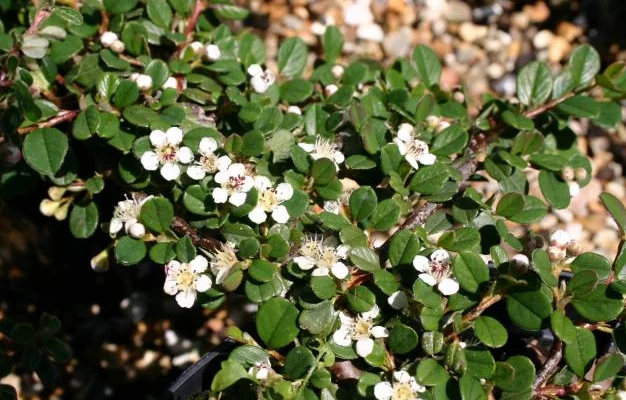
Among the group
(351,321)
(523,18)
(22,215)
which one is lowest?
(22,215)

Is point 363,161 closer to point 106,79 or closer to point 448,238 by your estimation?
point 448,238

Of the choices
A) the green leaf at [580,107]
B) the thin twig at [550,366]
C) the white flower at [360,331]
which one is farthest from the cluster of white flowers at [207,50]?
the thin twig at [550,366]

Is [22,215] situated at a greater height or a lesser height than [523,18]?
lesser

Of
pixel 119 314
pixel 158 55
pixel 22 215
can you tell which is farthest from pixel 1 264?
pixel 158 55

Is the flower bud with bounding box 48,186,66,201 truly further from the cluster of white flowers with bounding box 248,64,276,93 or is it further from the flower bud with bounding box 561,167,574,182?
the flower bud with bounding box 561,167,574,182

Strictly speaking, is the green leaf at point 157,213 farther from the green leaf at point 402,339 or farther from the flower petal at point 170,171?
the green leaf at point 402,339

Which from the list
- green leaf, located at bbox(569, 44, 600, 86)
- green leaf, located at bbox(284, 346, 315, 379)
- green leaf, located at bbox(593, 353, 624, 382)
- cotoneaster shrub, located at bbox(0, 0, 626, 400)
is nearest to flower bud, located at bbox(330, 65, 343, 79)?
cotoneaster shrub, located at bbox(0, 0, 626, 400)

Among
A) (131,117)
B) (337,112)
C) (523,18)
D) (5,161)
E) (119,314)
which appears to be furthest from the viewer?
(523,18)
